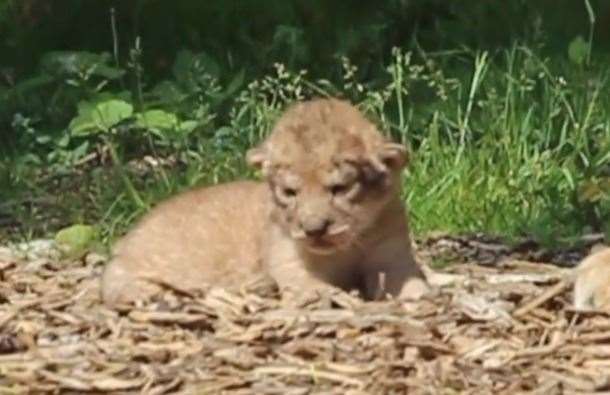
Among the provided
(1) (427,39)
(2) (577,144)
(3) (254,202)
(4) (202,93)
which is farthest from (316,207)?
(1) (427,39)

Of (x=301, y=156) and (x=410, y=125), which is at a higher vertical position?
(x=301, y=156)

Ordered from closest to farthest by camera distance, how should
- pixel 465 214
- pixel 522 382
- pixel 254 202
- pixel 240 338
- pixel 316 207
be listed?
pixel 522 382 < pixel 240 338 < pixel 316 207 < pixel 254 202 < pixel 465 214

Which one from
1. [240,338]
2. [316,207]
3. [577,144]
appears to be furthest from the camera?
[577,144]

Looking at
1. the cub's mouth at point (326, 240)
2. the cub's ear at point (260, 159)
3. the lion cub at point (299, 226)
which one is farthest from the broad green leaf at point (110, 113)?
the cub's mouth at point (326, 240)

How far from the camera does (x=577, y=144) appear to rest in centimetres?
1005

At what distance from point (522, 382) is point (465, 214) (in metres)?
2.88

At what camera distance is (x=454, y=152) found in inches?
393

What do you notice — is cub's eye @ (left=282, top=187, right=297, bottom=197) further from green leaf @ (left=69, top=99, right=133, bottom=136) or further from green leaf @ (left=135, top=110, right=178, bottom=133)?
green leaf @ (left=69, top=99, right=133, bottom=136)

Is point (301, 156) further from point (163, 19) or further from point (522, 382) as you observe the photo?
point (163, 19)

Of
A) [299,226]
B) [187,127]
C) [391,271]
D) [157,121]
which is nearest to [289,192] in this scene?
[299,226]

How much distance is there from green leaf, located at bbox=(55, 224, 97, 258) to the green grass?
12 cm

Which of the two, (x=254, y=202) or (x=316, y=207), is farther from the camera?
(x=254, y=202)

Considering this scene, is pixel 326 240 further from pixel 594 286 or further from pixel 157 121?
pixel 157 121

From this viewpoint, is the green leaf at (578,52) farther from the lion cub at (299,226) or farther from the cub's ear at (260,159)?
the cub's ear at (260,159)
